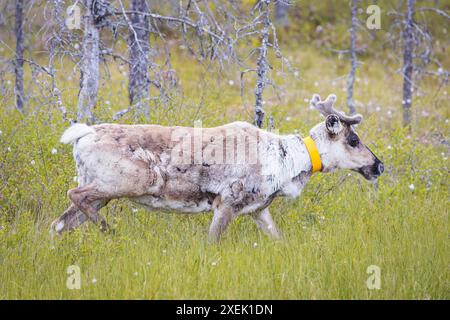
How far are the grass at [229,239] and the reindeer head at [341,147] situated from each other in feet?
2.00

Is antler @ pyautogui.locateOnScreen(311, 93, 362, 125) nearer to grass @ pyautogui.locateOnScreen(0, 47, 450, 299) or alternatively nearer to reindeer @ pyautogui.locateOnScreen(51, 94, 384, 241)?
reindeer @ pyautogui.locateOnScreen(51, 94, 384, 241)

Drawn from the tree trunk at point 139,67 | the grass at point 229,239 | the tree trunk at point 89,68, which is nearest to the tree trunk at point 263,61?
the grass at point 229,239

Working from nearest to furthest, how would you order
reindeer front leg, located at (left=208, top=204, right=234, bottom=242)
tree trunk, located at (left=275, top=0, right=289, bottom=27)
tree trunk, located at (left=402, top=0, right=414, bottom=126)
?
reindeer front leg, located at (left=208, top=204, right=234, bottom=242) < tree trunk, located at (left=402, top=0, right=414, bottom=126) < tree trunk, located at (left=275, top=0, right=289, bottom=27)

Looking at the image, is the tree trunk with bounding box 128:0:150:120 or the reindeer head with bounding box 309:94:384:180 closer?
the reindeer head with bounding box 309:94:384:180

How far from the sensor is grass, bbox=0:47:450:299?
6.12 metres

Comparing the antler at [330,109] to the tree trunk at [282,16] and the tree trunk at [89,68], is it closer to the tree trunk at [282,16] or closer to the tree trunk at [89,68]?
the tree trunk at [89,68]

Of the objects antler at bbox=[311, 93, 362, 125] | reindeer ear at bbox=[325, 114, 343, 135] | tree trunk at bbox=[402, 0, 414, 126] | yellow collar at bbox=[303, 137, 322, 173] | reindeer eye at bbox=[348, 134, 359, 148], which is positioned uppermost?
tree trunk at bbox=[402, 0, 414, 126]

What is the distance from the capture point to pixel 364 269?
6473 mm

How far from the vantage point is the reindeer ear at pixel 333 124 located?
7523 millimetres

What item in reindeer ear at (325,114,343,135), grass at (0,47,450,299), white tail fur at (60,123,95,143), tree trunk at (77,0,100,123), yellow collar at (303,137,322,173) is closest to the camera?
grass at (0,47,450,299)

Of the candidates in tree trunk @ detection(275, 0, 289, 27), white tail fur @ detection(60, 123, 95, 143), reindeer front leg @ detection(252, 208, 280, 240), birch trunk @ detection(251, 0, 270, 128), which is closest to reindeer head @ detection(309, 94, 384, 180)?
reindeer front leg @ detection(252, 208, 280, 240)

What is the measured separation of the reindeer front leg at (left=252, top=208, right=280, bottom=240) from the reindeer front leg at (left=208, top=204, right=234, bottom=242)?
595 millimetres
